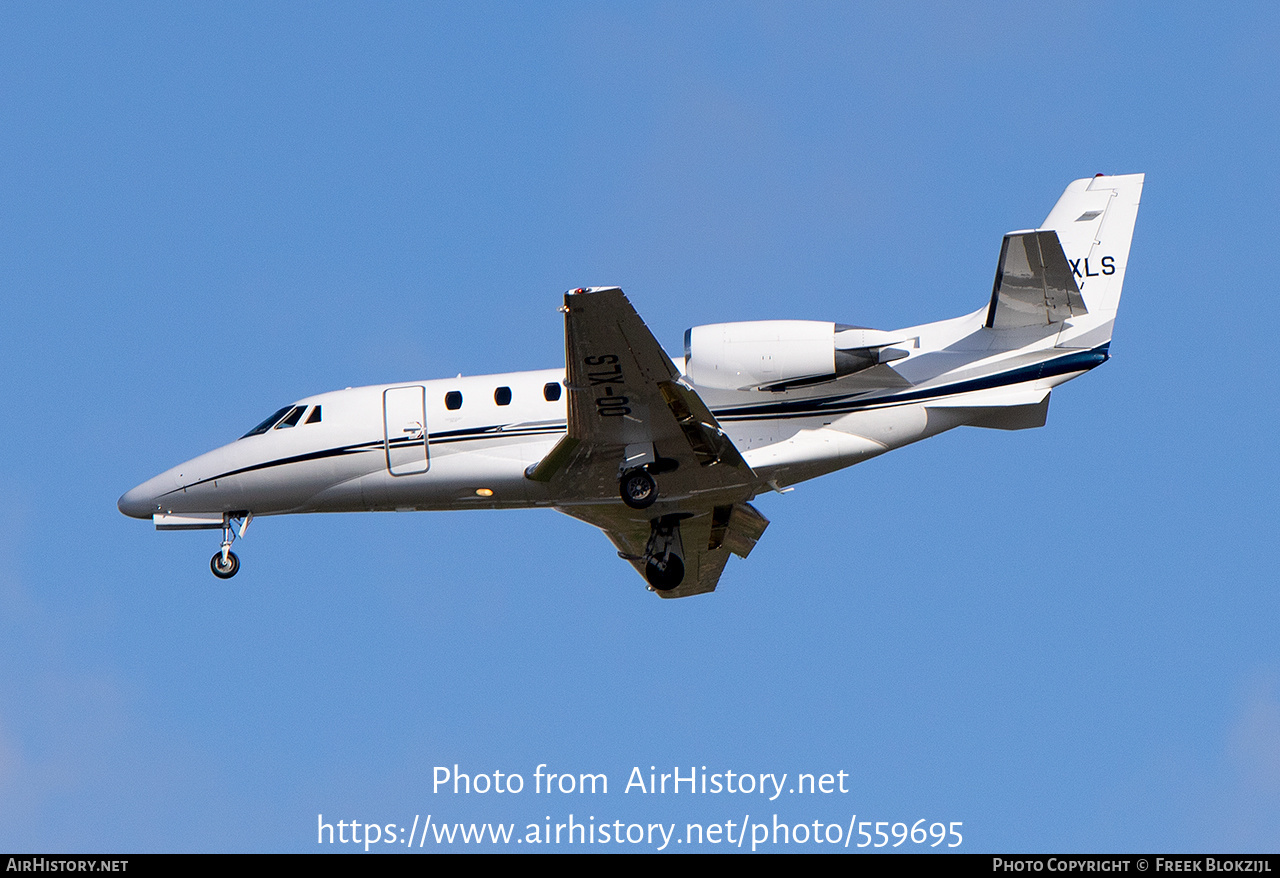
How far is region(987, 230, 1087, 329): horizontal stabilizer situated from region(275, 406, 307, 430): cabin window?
9.81m

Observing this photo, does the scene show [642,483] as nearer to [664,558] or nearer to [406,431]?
[664,558]

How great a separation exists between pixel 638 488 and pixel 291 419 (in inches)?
217

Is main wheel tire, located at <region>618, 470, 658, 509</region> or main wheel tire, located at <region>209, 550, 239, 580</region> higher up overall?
main wheel tire, located at <region>618, 470, 658, 509</region>

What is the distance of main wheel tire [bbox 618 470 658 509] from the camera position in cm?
2047

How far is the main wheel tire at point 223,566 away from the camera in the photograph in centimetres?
2255

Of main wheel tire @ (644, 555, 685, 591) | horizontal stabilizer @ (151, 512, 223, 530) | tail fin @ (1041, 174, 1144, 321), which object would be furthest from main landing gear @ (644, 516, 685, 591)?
tail fin @ (1041, 174, 1144, 321)

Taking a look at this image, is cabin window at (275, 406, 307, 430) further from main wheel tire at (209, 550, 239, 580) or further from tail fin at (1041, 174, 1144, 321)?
tail fin at (1041, 174, 1144, 321)

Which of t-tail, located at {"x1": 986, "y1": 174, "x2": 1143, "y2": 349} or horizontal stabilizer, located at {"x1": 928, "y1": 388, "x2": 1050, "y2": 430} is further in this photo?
horizontal stabilizer, located at {"x1": 928, "y1": 388, "x2": 1050, "y2": 430}

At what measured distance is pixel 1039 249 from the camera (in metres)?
19.2

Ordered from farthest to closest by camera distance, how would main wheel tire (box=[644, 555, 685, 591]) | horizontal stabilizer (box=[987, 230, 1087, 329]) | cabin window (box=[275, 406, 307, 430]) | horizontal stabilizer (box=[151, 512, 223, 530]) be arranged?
1. main wheel tire (box=[644, 555, 685, 591])
2. horizontal stabilizer (box=[151, 512, 223, 530])
3. cabin window (box=[275, 406, 307, 430])
4. horizontal stabilizer (box=[987, 230, 1087, 329])

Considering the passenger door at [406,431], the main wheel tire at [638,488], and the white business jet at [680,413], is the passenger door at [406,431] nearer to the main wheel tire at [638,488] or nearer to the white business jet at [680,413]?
the white business jet at [680,413]

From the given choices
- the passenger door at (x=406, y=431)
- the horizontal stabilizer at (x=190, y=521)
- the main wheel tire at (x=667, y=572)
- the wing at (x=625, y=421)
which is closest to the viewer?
the wing at (x=625, y=421)

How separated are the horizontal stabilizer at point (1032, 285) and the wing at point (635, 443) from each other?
13.1ft

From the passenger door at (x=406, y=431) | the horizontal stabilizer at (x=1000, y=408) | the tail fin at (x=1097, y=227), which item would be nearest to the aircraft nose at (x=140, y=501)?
the passenger door at (x=406, y=431)
